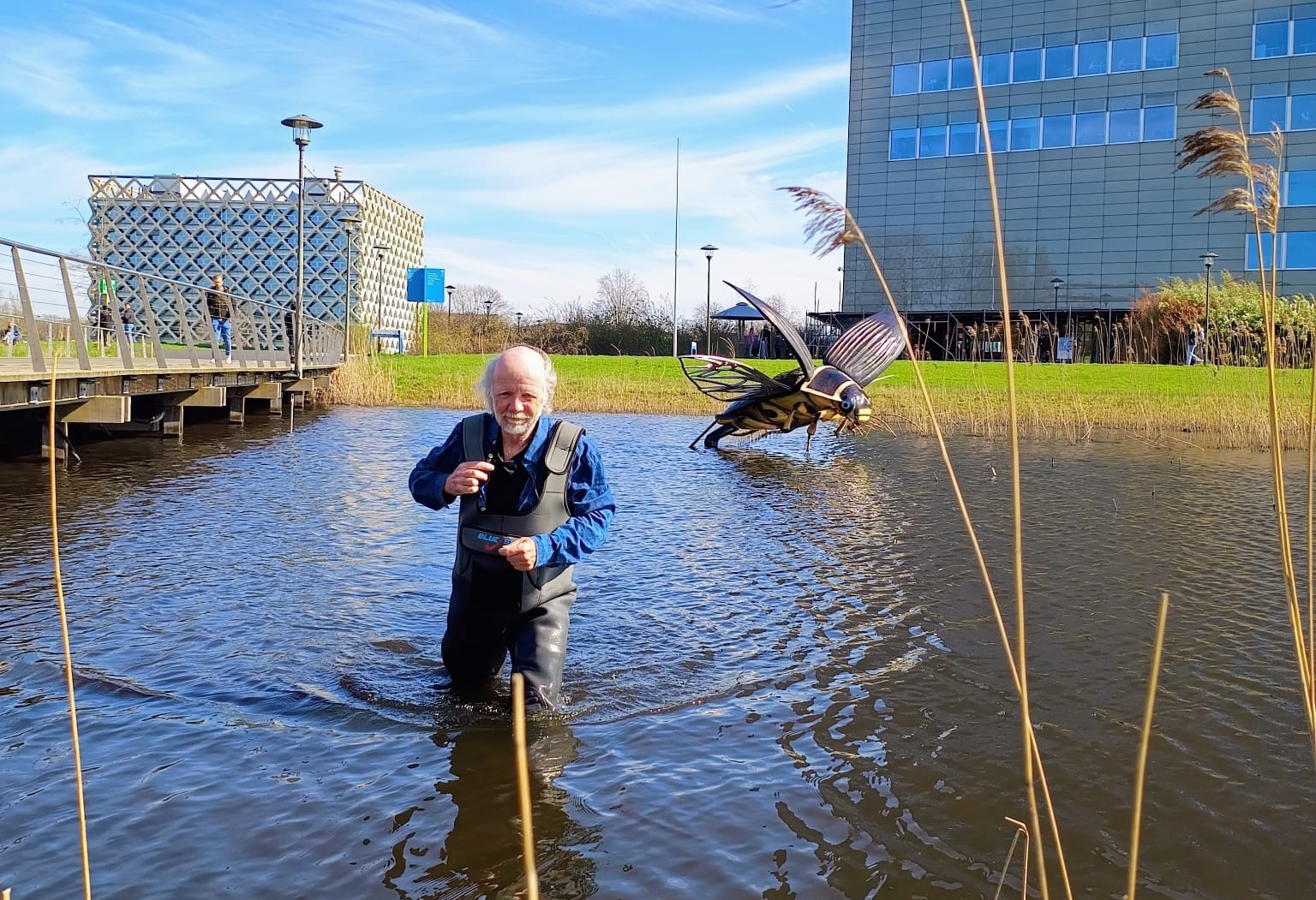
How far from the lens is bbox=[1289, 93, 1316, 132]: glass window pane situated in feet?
127

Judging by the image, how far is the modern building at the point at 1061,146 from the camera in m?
39.4

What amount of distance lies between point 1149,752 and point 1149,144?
138 ft

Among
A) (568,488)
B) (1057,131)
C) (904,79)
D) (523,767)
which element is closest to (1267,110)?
(1057,131)

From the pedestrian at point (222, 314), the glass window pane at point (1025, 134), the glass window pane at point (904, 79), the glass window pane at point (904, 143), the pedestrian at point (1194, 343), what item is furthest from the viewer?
the glass window pane at point (904, 79)

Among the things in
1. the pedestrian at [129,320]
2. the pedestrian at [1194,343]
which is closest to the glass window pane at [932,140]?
the pedestrian at [1194,343]

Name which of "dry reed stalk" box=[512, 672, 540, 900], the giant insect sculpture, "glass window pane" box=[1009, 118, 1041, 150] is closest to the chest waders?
"dry reed stalk" box=[512, 672, 540, 900]

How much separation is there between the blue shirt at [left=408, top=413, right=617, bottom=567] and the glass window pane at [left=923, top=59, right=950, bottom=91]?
146 ft

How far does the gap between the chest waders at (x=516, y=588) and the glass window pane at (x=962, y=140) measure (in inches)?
1676

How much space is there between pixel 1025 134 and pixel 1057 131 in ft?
3.97

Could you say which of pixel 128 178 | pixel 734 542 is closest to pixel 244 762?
pixel 734 542

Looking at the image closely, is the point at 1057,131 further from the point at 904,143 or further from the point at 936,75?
the point at 904,143

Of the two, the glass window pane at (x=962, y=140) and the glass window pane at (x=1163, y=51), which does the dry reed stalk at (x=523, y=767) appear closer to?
the glass window pane at (x=962, y=140)

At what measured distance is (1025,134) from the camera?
43.3 meters

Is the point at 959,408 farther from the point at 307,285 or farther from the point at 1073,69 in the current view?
the point at 307,285
